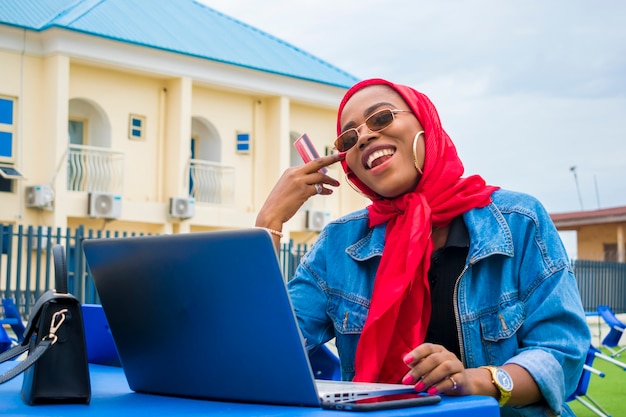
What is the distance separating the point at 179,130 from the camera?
21500mm

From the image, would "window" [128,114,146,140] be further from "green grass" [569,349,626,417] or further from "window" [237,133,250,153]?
"green grass" [569,349,626,417]

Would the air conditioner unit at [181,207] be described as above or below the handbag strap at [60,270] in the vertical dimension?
above

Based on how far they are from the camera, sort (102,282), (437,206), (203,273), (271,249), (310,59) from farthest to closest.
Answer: (310,59), (437,206), (102,282), (203,273), (271,249)

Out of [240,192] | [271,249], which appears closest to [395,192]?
[271,249]

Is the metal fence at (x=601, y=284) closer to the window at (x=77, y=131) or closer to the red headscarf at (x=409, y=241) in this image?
the window at (x=77, y=131)

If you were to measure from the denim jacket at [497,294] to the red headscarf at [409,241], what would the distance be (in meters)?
0.06

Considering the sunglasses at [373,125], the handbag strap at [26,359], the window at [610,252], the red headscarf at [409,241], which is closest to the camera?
the handbag strap at [26,359]

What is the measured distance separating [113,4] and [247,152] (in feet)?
15.7

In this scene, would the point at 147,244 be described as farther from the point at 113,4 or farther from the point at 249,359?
the point at 113,4

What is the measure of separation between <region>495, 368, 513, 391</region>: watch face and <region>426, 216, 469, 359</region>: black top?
422mm

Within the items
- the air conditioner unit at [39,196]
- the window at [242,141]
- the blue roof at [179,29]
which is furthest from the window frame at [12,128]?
the window at [242,141]

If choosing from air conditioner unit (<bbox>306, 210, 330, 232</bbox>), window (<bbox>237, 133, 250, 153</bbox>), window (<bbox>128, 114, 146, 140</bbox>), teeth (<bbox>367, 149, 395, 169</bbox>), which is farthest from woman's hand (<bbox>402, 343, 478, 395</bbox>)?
air conditioner unit (<bbox>306, 210, 330, 232</bbox>)

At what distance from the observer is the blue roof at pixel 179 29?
2005 cm

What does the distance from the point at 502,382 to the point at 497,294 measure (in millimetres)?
406
